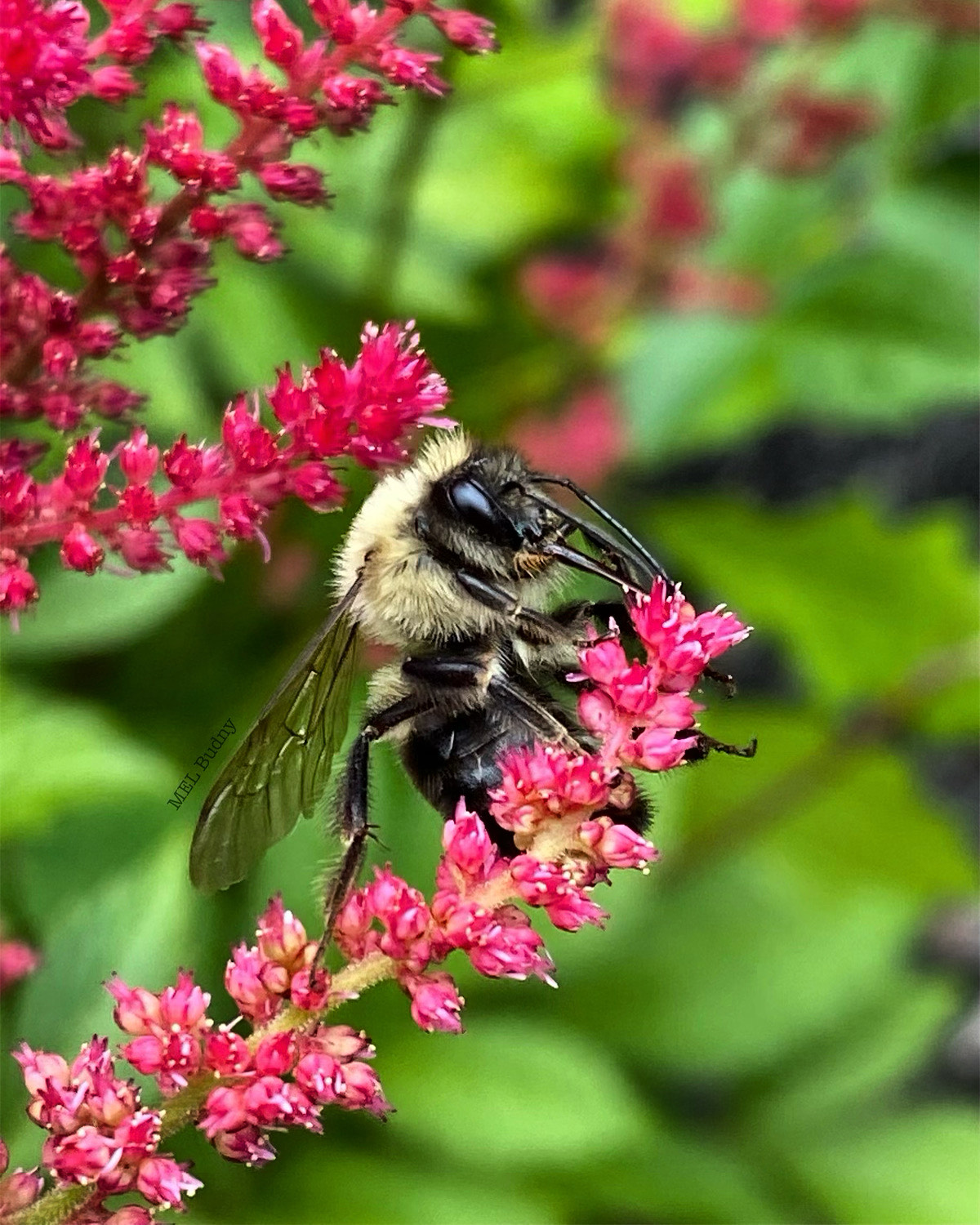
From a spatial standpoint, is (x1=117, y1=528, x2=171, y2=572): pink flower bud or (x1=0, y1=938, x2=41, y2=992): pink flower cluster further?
(x1=0, y1=938, x2=41, y2=992): pink flower cluster

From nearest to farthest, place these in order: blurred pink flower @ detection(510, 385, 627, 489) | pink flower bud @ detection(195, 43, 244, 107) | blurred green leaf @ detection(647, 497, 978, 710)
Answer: pink flower bud @ detection(195, 43, 244, 107) < blurred pink flower @ detection(510, 385, 627, 489) < blurred green leaf @ detection(647, 497, 978, 710)

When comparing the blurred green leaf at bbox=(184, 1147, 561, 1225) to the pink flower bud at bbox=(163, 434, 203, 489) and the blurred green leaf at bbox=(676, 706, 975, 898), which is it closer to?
the blurred green leaf at bbox=(676, 706, 975, 898)

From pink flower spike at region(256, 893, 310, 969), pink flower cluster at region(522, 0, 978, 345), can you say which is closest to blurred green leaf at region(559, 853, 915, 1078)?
pink flower cluster at region(522, 0, 978, 345)

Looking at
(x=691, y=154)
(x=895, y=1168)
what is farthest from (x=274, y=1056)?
(x=895, y=1168)

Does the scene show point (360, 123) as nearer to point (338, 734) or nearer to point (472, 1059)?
point (338, 734)

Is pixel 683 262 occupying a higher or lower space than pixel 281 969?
higher

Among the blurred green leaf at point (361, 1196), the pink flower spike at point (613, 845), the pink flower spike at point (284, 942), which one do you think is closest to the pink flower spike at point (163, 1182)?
the pink flower spike at point (284, 942)

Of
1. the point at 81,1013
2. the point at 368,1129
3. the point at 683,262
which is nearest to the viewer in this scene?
the point at 81,1013

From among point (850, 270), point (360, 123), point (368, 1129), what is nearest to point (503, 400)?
point (850, 270)
